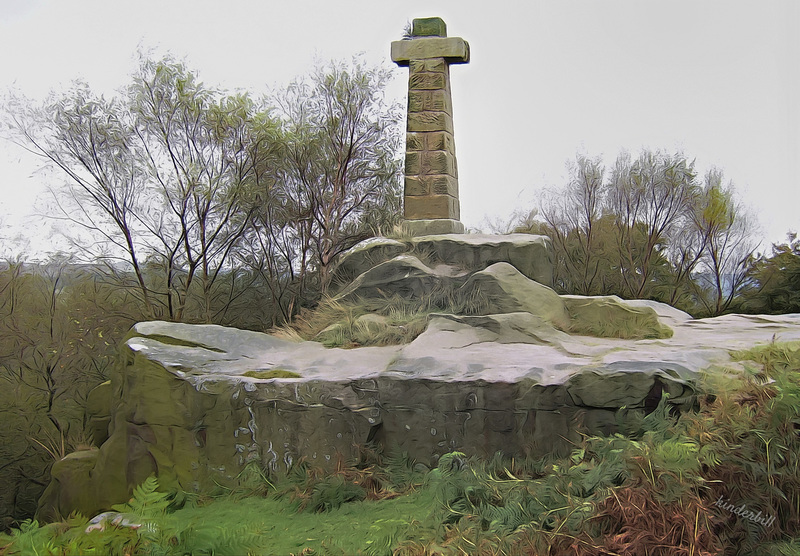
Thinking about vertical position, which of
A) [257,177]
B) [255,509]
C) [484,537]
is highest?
[257,177]

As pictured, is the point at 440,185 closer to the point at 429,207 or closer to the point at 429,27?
the point at 429,207

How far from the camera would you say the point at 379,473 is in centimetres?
496

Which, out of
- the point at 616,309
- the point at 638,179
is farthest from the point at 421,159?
the point at 638,179

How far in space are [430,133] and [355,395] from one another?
5.58m

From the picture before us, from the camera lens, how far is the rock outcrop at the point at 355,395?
4852 mm

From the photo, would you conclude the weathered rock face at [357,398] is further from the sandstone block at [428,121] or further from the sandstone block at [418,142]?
the sandstone block at [428,121]

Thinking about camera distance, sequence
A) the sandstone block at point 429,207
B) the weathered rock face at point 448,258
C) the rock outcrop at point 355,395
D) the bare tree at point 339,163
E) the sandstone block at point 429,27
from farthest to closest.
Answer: the bare tree at point 339,163 → the sandstone block at point 429,27 → the sandstone block at point 429,207 → the weathered rock face at point 448,258 → the rock outcrop at point 355,395

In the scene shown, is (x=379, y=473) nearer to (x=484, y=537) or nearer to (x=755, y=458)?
(x=484, y=537)

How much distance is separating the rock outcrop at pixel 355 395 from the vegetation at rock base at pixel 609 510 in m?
0.80

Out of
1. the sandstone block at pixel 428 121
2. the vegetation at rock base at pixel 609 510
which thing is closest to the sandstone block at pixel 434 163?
the sandstone block at pixel 428 121

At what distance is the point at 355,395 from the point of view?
5359 millimetres

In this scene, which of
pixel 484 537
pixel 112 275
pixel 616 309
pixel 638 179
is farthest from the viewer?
pixel 638 179

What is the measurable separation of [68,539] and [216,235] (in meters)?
12.3

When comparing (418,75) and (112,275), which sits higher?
(418,75)
